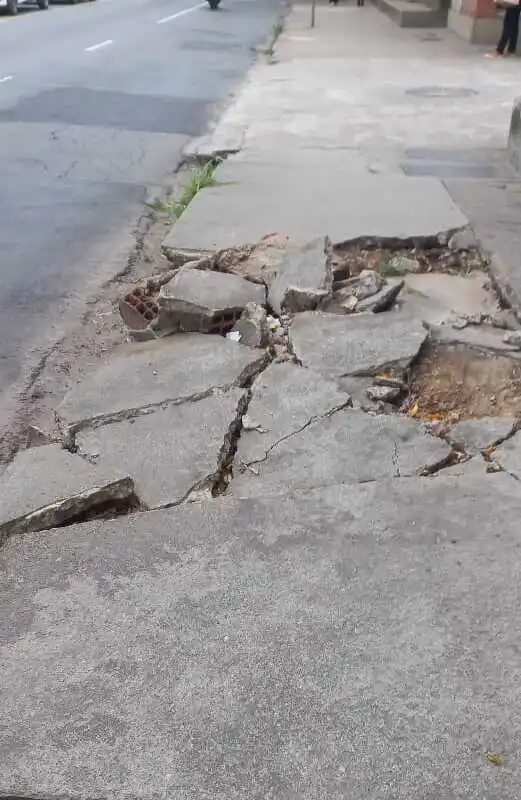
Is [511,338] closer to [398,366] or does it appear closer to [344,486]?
[398,366]

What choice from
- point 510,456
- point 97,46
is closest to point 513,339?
point 510,456

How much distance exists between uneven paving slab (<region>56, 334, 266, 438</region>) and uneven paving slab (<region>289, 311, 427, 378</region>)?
0.93 feet

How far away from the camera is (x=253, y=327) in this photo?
421 centimetres

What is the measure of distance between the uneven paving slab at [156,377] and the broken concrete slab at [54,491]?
0.40 metres

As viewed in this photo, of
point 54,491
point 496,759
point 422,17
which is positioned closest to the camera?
point 496,759

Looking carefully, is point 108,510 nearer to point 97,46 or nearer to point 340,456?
point 340,456

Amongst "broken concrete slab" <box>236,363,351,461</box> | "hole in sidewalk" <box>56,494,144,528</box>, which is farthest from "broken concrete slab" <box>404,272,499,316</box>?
"hole in sidewalk" <box>56,494,144,528</box>

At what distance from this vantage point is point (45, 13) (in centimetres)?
2581

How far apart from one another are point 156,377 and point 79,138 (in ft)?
20.6

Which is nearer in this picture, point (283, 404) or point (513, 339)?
point (283, 404)

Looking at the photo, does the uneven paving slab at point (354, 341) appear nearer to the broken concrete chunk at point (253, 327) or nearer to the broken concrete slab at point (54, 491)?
the broken concrete chunk at point (253, 327)

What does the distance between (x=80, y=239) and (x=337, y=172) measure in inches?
105

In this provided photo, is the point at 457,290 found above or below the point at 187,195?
above

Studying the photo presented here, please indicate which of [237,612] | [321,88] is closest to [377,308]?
[237,612]
